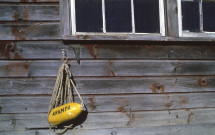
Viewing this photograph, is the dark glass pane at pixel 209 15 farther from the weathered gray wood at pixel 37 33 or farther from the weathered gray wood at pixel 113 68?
the weathered gray wood at pixel 37 33

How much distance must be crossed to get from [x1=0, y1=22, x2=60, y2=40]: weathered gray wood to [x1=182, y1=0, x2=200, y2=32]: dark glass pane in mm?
1476

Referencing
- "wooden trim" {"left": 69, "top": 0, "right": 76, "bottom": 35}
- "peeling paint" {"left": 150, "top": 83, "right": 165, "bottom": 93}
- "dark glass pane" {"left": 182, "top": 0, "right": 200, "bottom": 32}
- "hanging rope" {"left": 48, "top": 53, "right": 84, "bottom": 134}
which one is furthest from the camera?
"dark glass pane" {"left": 182, "top": 0, "right": 200, "bottom": 32}

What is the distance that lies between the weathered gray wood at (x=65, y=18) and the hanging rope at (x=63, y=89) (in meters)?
0.25

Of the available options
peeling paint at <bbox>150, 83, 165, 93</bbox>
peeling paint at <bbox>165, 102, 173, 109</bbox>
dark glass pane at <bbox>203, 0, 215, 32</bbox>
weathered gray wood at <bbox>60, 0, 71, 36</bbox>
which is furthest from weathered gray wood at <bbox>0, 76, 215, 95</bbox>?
dark glass pane at <bbox>203, 0, 215, 32</bbox>

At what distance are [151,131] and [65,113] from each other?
3.26ft

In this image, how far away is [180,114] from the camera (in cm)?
272

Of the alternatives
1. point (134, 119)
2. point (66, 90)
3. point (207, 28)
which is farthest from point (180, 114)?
point (66, 90)

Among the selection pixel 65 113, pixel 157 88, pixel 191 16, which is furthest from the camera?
pixel 191 16

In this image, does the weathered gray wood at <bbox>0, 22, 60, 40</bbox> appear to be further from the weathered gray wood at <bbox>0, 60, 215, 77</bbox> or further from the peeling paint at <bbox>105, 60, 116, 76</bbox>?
the peeling paint at <bbox>105, 60, 116, 76</bbox>

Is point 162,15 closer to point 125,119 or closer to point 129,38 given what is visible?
point 129,38

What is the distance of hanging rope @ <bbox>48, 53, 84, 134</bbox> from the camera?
2447mm

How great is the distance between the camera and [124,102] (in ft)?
8.61

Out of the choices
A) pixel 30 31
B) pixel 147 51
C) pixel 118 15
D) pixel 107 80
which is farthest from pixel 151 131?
pixel 30 31

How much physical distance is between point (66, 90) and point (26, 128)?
22.3 inches
